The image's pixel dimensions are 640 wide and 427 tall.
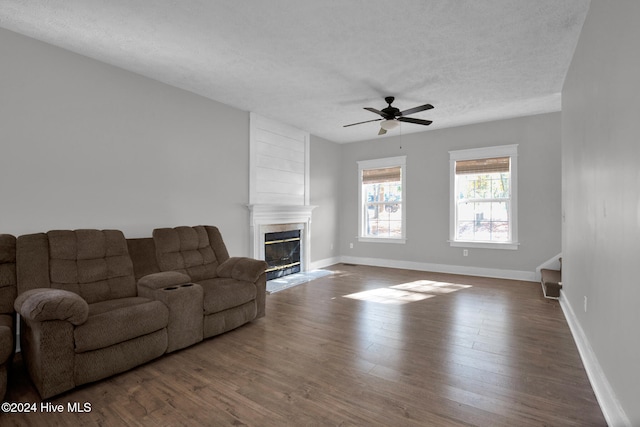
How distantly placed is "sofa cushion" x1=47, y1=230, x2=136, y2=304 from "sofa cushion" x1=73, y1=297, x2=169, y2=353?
177 millimetres

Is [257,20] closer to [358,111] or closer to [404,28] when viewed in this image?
[404,28]

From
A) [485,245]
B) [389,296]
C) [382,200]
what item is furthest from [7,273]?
[485,245]

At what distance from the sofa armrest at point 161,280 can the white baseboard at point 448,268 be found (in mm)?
4752

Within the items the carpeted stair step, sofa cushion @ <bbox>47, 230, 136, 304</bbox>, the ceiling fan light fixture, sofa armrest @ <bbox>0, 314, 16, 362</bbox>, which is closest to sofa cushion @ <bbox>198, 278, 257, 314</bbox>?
sofa cushion @ <bbox>47, 230, 136, 304</bbox>

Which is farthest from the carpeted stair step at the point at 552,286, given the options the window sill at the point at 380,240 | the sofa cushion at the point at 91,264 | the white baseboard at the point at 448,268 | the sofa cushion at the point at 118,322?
the sofa cushion at the point at 91,264

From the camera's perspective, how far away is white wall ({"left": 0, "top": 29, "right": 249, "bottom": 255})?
9.59ft

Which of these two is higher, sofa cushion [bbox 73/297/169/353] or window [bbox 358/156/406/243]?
window [bbox 358/156/406/243]

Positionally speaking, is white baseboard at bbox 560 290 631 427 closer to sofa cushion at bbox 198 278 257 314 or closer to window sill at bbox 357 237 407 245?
sofa cushion at bbox 198 278 257 314

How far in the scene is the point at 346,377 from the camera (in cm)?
238

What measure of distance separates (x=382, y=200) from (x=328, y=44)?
446 centimetres

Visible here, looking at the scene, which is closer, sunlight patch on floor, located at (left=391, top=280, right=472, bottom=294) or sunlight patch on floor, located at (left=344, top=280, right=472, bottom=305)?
sunlight patch on floor, located at (left=344, top=280, right=472, bottom=305)

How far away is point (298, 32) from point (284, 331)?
2875 millimetres

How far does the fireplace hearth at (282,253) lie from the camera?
561 cm

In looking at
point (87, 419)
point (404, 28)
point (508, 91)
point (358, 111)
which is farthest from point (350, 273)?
point (87, 419)
